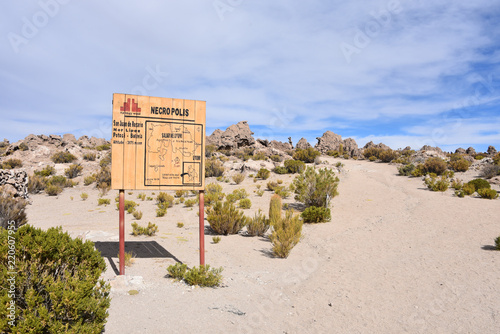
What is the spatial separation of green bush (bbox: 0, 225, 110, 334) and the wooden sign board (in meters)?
2.61

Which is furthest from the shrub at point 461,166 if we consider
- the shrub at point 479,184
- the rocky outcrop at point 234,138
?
the rocky outcrop at point 234,138

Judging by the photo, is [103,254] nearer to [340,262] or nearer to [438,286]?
[340,262]

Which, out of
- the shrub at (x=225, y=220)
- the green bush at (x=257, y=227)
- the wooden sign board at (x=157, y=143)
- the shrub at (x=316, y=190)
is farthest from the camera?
the shrub at (x=316, y=190)

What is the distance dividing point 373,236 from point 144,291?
7735 millimetres

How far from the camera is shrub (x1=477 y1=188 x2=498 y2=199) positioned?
1372 cm

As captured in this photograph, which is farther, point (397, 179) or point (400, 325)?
point (397, 179)

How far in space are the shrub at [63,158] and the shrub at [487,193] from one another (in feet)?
97.8

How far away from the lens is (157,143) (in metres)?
6.16

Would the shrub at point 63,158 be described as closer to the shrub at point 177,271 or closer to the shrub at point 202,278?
the shrub at point 177,271

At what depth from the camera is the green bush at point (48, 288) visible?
9.45 ft

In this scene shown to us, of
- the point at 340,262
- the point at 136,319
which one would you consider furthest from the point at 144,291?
the point at 340,262

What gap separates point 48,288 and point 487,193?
17302 mm

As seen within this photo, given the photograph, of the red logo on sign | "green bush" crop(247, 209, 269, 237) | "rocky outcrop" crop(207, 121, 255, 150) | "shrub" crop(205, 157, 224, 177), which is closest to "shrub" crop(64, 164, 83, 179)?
"shrub" crop(205, 157, 224, 177)

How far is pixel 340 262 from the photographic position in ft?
25.4
